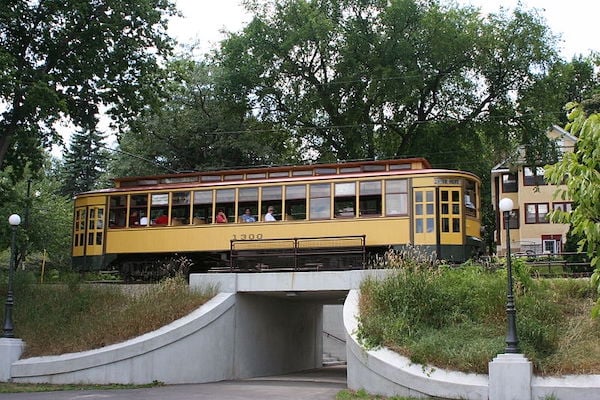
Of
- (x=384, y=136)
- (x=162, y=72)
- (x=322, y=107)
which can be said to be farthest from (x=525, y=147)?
(x=162, y=72)

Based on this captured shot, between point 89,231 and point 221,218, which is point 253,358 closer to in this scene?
point 221,218

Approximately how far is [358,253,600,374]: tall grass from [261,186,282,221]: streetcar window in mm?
5031

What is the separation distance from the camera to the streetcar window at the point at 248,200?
22391 millimetres

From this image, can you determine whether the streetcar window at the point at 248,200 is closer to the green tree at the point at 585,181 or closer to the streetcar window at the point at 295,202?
the streetcar window at the point at 295,202

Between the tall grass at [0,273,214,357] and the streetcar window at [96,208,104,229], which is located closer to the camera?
the tall grass at [0,273,214,357]

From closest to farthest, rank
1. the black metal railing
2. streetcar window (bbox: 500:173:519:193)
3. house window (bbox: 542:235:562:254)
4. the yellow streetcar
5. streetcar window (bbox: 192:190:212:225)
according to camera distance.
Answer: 1. the yellow streetcar
2. the black metal railing
3. streetcar window (bbox: 192:190:212:225)
4. house window (bbox: 542:235:562:254)
5. streetcar window (bbox: 500:173:519:193)

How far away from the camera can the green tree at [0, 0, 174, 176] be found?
21953 millimetres

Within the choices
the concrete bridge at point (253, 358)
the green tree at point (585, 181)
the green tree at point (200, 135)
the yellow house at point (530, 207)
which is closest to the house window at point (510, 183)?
the yellow house at point (530, 207)

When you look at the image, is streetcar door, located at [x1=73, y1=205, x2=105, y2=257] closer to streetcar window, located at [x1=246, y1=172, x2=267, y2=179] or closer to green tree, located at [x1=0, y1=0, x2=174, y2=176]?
green tree, located at [x1=0, y1=0, x2=174, y2=176]

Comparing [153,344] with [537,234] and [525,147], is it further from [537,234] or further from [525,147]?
[537,234]

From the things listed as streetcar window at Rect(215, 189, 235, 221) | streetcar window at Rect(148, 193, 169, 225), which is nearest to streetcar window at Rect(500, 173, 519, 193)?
streetcar window at Rect(215, 189, 235, 221)

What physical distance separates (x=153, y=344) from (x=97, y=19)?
37.2 feet

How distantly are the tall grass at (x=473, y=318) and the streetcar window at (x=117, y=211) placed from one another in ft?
31.9

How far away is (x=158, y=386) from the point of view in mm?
17500
